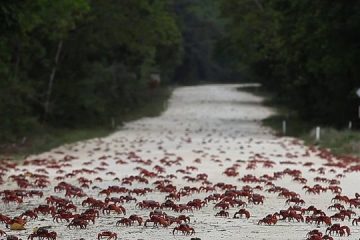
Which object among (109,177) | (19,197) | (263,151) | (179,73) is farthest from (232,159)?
(179,73)

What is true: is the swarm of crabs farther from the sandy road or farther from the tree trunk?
the tree trunk

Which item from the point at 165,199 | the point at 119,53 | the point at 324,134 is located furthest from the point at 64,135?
the point at 165,199

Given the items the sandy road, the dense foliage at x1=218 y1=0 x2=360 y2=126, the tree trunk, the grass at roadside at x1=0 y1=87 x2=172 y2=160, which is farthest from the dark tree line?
the dense foliage at x1=218 y1=0 x2=360 y2=126

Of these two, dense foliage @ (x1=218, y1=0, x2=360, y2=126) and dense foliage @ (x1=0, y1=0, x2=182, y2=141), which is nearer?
dense foliage @ (x1=0, y1=0, x2=182, y2=141)

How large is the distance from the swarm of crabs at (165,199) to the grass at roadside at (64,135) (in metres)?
6.11

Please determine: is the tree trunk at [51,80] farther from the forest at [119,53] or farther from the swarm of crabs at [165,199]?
the swarm of crabs at [165,199]

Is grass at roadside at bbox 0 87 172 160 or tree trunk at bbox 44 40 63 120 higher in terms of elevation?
tree trunk at bbox 44 40 63 120

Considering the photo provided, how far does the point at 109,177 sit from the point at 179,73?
113 metres

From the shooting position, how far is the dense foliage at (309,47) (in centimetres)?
3588

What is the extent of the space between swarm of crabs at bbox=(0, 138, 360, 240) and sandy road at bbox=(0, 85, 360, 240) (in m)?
0.06

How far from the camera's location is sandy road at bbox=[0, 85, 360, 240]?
1017 cm

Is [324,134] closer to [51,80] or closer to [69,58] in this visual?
[51,80]

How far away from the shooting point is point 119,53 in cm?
5384

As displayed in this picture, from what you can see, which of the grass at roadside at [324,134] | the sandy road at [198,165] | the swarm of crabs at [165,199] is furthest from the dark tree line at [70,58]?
the grass at roadside at [324,134]
